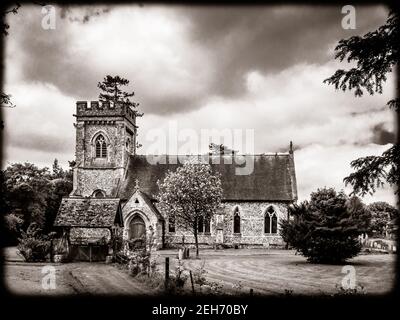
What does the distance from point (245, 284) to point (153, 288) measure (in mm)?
3704

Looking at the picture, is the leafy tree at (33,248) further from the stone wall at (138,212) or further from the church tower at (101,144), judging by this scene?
the church tower at (101,144)

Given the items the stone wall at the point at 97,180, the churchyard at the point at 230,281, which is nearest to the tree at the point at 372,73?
the churchyard at the point at 230,281

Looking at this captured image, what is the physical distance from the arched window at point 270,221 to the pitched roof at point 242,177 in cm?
132

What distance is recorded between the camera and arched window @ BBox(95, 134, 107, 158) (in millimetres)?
44188

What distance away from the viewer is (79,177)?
43.0 metres

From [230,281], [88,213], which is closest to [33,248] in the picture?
[88,213]

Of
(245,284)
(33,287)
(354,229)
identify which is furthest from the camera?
(354,229)

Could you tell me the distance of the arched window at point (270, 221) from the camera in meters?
41.7

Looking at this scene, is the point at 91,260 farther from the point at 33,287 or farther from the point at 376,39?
the point at 376,39

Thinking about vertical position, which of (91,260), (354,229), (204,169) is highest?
(204,169)

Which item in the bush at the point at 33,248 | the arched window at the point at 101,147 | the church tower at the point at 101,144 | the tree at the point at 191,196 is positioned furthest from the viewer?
the arched window at the point at 101,147

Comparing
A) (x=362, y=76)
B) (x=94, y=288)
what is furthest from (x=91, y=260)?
(x=362, y=76)

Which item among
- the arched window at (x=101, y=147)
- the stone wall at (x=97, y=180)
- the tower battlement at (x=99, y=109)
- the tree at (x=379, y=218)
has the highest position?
the tower battlement at (x=99, y=109)

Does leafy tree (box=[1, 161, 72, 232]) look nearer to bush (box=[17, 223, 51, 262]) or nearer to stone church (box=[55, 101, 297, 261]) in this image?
stone church (box=[55, 101, 297, 261])
